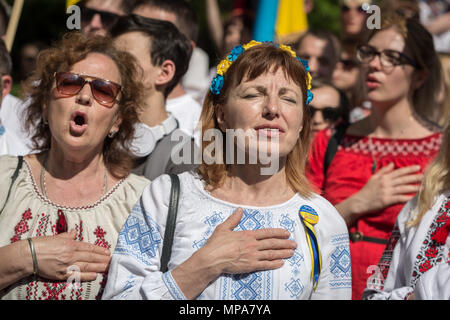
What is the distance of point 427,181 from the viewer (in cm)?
321

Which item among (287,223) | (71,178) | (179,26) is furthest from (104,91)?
(179,26)

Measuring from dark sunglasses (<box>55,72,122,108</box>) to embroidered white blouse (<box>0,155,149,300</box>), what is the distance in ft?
1.42

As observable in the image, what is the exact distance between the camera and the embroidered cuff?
8.48ft

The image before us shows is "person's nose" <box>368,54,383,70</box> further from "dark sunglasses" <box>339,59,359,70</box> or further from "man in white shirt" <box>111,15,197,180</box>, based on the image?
"dark sunglasses" <box>339,59,359,70</box>

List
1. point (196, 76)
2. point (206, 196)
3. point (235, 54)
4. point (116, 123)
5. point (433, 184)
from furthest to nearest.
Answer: point (196, 76) < point (116, 123) < point (433, 184) < point (235, 54) < point (206, 196)

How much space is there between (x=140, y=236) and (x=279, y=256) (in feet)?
2.02

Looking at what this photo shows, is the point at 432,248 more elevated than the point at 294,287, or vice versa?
the point at 432,248

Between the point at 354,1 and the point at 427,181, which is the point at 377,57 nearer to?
the point at 427,181

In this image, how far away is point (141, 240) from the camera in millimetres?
2723

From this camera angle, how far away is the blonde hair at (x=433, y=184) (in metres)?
3.15

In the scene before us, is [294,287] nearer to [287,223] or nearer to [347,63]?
[287,223]

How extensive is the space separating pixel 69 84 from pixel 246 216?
1144 millimetres

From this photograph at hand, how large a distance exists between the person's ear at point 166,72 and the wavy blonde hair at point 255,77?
1.13 metres
